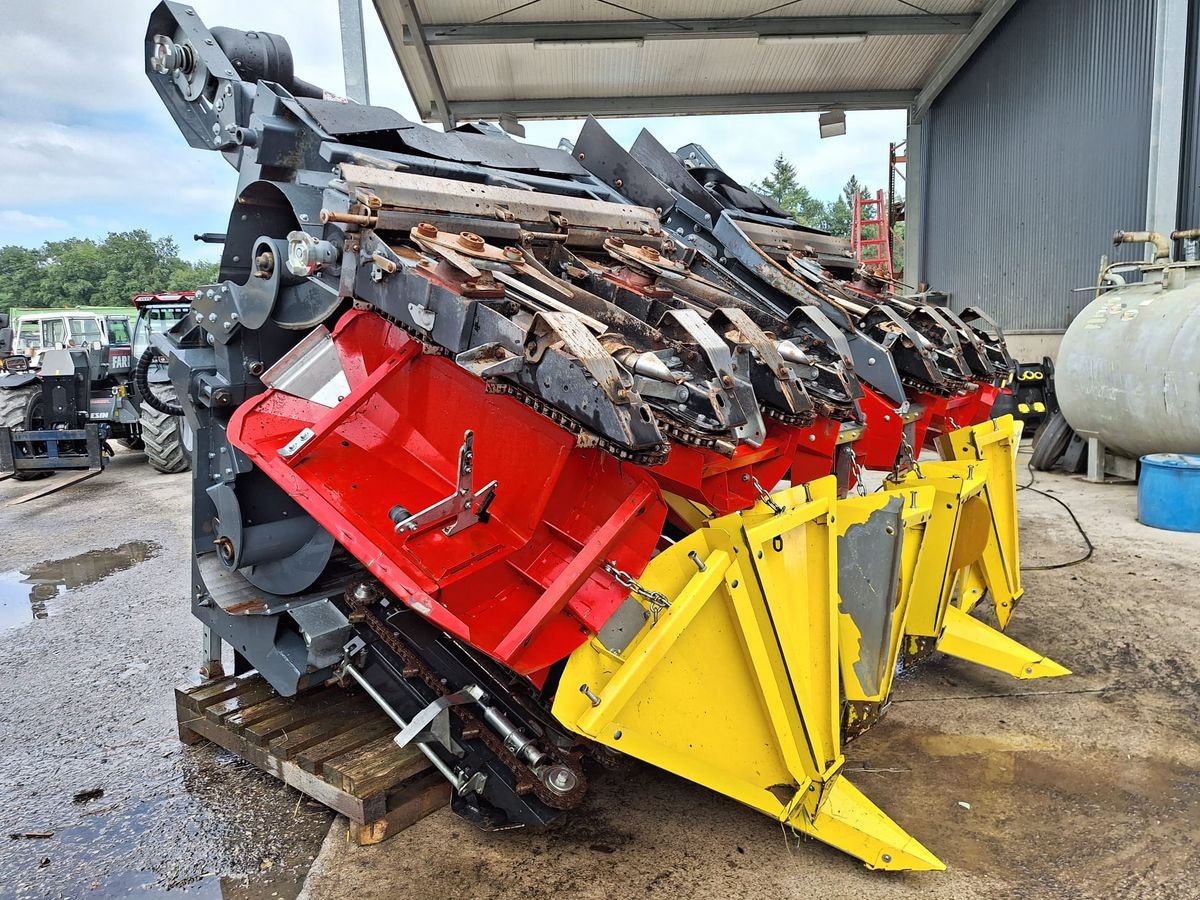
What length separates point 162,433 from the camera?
9070 mm

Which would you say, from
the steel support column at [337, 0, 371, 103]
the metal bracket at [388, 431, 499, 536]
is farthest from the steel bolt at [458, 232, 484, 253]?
the steel support column at [337, 0, 371, 103]

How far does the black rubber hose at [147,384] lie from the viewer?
8977mm

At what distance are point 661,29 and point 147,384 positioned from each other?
724 cm

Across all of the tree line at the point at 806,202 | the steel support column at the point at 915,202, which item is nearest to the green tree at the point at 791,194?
the tree line at the point at 806,202

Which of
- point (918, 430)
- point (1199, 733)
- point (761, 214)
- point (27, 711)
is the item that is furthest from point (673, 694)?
point (761, 214)

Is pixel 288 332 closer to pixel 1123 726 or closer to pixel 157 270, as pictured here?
pixel 1123 726

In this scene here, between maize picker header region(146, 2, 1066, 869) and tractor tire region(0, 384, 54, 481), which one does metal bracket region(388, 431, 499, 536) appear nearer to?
maize picker header region(146, 2, 1066, 869)

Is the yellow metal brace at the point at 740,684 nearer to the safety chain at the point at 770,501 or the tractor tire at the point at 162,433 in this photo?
the safety chain at the point at 770,501

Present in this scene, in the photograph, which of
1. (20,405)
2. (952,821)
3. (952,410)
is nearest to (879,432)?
(952,410)

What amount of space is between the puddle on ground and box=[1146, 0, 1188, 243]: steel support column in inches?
365

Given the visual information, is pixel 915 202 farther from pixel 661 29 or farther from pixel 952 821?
pixel 952 821

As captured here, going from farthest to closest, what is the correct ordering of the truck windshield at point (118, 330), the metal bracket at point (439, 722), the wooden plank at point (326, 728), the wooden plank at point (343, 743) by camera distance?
the truck windshield at point (118, 330)
the wooden plank at point (326, 728)
the wooden plank at point (343, 743)
the metal bracket at point (439, 722)

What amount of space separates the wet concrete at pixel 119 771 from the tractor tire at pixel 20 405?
14.9 ft

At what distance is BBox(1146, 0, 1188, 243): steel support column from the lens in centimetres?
771
